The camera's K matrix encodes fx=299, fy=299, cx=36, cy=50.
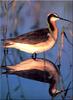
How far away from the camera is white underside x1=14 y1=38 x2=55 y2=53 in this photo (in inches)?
98.1

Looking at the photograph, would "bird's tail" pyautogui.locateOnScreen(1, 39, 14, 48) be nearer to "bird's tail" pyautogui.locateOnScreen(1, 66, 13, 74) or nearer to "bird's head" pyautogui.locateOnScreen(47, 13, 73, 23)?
"bird's tail" pyautogui.locateOnScreen(1, 66, 13, 74)

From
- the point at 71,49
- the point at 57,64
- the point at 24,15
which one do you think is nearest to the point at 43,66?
the point at 57,64

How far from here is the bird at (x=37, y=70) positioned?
8.24 feet

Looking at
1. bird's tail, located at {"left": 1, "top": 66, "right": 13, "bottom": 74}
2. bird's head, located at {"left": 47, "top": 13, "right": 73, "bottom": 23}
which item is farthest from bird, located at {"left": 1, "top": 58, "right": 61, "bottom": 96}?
bird's head, located at {"left": 47, "top": 13, "right": 73, "bottom": 23}

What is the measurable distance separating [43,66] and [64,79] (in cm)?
21

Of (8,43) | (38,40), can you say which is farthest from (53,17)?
(8,43)

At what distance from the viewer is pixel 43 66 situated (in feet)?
8.27

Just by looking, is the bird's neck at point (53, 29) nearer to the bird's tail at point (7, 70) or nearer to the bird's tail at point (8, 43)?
the bird's tail at point (8, 43)

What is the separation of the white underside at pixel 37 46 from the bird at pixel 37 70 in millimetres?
83

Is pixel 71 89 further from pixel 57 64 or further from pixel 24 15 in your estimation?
→ pixel 24 15

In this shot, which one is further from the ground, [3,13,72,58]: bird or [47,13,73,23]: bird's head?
[47,13,73,23]: bird's head

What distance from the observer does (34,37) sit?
2496 mm

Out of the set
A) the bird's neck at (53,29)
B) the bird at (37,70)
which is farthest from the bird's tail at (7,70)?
the bird's neck at (53,29)

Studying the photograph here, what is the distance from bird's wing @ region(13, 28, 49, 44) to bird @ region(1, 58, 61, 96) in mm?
161
